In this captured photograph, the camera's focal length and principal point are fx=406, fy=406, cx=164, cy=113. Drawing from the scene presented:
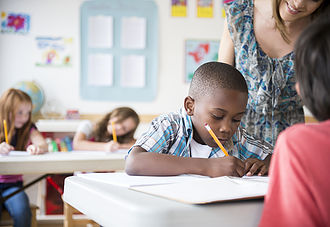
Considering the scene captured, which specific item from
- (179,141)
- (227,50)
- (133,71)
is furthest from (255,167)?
(133,71)

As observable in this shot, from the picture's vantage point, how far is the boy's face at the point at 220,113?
3.79ft

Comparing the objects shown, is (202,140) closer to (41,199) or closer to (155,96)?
(41,199)

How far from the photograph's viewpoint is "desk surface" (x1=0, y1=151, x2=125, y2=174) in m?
1.78

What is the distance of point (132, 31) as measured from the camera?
421 cm

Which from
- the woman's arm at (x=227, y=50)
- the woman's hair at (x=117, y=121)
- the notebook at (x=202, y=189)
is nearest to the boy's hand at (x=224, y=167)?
the notebook at (x=202, y=189)

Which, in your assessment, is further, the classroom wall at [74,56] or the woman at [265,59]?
the classroom wall at [74,56]

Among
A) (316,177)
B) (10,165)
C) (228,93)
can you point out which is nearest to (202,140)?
(228,93)

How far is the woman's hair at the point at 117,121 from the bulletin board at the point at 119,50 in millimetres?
1114

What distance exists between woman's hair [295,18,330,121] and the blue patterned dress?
2.67 feet

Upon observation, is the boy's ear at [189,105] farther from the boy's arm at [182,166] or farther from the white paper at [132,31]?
the white paper at [132,31]

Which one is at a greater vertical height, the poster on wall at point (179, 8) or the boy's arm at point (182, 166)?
the poster on wall at point (179, 8)

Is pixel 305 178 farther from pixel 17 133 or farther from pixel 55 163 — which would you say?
pixel 17 133

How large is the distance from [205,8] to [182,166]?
11.7 ft

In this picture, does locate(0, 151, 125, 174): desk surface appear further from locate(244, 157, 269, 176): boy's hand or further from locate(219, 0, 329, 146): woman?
locate(244, 157, 269, 176): boy's hand
